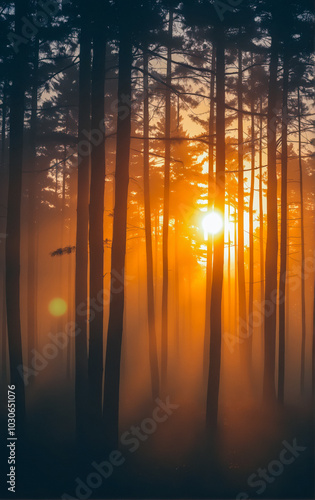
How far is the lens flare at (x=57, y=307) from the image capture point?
3654 cm

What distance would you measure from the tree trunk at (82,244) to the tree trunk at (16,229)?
164cm

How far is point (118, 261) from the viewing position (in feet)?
27.1

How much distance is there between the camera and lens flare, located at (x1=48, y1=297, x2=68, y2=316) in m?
36.5

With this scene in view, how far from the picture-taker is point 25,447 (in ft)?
30.8

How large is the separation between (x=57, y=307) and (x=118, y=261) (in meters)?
31.9

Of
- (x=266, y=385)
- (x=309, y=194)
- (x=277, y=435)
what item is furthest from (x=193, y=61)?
(x=309, y=194)

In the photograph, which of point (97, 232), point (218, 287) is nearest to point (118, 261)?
point (97, 232)

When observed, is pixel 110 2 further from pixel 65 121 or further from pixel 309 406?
pixel 309 406

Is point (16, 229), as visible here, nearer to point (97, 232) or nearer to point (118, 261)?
point (97, 232)

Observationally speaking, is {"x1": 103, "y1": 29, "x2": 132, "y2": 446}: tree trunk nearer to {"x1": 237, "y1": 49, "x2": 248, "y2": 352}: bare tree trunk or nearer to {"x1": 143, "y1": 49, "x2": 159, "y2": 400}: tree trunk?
{"x1": 143, "y1": 49, "x2": 159, "y2": 400}: tree trunk

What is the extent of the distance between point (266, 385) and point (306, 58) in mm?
12601

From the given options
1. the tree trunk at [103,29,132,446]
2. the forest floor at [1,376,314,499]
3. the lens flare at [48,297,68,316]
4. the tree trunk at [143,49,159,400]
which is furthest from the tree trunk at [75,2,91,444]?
the lens flare at [48,297,68,316]

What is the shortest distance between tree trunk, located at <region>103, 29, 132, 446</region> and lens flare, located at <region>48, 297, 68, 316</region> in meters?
29.0

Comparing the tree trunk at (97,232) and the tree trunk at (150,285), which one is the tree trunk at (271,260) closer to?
the tree trunk at (150,285)
